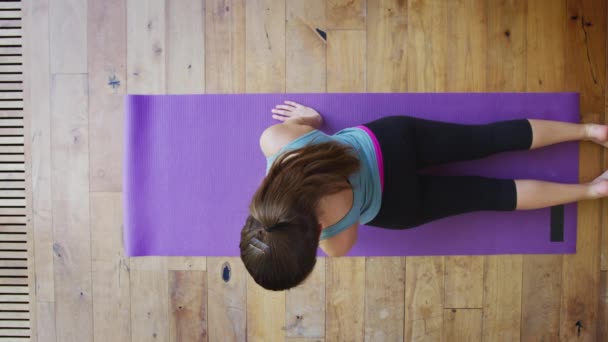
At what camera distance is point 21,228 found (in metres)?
1.74

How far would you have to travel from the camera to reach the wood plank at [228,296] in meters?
1.70

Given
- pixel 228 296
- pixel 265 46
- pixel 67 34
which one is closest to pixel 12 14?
pixel 67 34

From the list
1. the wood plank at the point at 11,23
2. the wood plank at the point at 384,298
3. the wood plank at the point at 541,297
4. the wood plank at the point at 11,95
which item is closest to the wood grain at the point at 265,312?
the wood plank at the point at 384,298

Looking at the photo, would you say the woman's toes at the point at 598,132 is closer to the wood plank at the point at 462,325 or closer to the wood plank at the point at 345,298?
the wood plank at the point at 462,325

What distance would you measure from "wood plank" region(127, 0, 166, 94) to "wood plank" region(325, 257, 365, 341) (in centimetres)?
109

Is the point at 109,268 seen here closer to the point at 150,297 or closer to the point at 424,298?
the point at 150,297

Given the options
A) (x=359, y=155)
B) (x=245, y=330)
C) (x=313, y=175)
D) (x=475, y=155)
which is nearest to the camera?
(x=313, y=175)

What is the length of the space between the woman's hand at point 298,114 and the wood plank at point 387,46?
0.96 ft

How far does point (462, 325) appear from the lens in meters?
1.68

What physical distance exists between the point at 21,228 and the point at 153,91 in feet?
2.82

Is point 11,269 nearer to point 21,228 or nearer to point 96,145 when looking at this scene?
point 21,228

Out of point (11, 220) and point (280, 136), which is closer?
point (280, 136)

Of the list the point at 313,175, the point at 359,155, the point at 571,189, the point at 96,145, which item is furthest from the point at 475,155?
the point at 96,145

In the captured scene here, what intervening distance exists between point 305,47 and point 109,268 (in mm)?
1301
